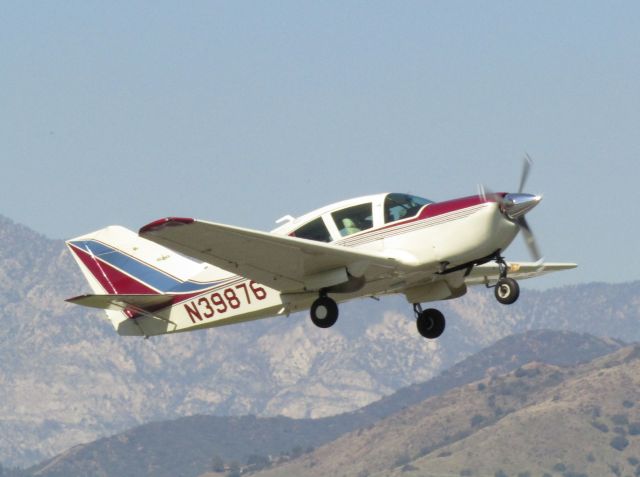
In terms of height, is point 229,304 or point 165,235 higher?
point 165,235

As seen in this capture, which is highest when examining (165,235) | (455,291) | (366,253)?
(165,235)

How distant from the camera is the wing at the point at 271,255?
3262cm

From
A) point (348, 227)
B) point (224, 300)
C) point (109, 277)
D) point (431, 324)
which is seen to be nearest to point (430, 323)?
point (431, 324)

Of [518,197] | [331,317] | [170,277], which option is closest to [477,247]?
[518,197]

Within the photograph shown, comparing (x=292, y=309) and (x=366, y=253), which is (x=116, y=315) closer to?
(x=292, y=309)

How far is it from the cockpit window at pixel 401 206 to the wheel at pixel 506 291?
2734mm

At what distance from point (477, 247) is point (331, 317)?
401 cm

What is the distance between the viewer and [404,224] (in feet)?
114

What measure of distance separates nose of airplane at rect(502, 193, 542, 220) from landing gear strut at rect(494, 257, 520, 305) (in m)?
1.28

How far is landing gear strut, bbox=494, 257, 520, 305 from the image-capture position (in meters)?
34.3

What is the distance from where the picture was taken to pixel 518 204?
33.9 metres

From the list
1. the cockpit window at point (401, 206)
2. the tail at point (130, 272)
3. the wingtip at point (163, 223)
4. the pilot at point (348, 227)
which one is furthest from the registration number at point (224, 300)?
the wingtip at point (163, 223)

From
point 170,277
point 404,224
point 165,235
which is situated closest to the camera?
point 165,235

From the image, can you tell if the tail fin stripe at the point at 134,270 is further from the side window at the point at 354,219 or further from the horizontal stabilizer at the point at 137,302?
the side window at the point at 354,219
